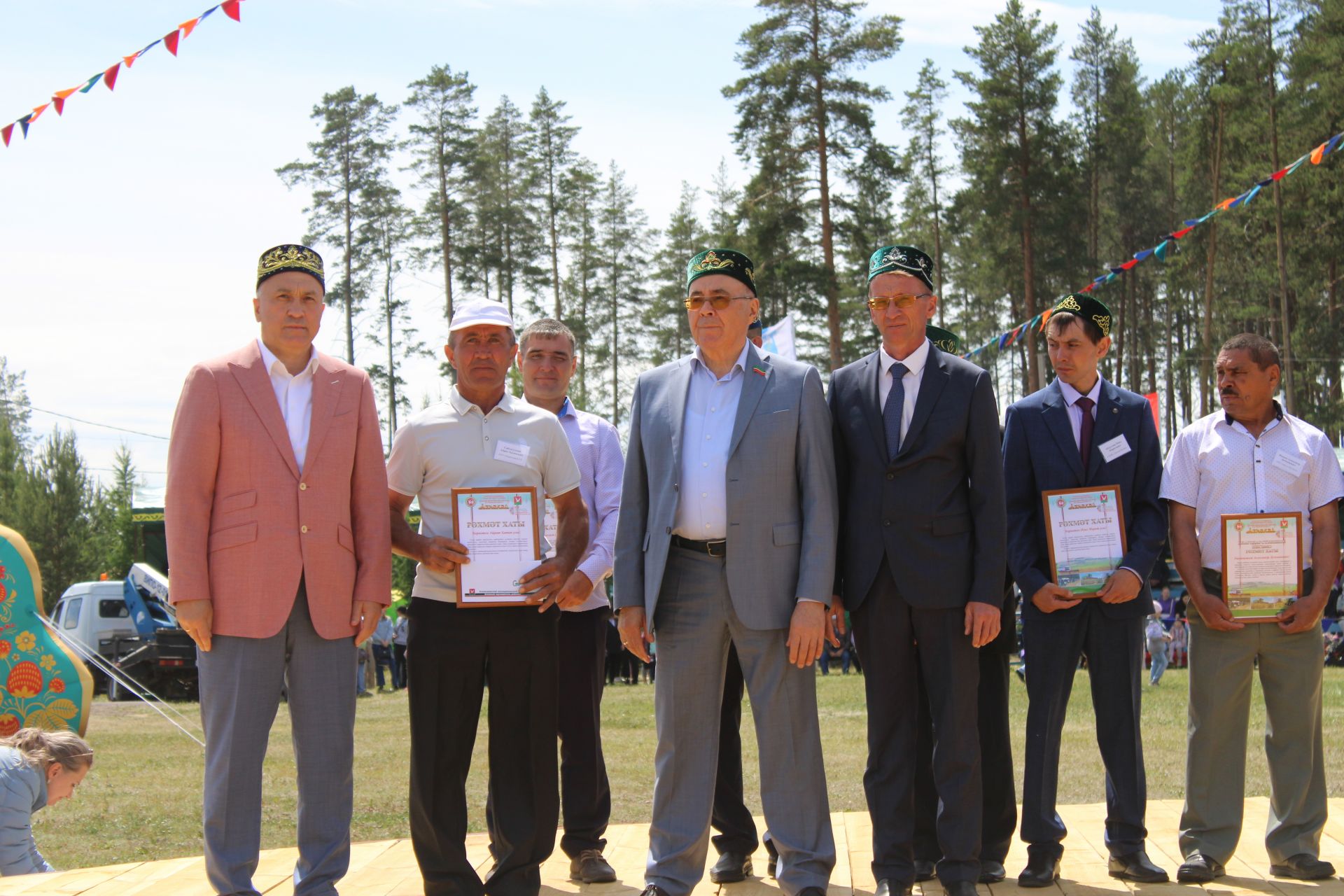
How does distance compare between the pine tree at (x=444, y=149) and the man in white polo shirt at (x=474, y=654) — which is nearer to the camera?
the man in white polo shirt at (x=474, y=654)

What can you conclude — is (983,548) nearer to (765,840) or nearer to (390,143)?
(765,840)

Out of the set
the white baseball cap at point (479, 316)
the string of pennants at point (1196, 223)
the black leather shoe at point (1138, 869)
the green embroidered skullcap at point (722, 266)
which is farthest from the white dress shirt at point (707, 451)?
the string of pennants at point (1196, 223)

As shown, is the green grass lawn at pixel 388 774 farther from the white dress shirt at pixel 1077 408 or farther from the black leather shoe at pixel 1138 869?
the white dress shirt at pixel 1077 408

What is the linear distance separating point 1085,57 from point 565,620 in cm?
3831

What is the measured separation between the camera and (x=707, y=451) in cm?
430

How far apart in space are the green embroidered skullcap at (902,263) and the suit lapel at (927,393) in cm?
29

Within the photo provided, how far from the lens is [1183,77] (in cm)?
3812

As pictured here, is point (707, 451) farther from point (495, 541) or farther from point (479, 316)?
point (479, 316)

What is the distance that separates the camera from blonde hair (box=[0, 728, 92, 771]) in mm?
5379

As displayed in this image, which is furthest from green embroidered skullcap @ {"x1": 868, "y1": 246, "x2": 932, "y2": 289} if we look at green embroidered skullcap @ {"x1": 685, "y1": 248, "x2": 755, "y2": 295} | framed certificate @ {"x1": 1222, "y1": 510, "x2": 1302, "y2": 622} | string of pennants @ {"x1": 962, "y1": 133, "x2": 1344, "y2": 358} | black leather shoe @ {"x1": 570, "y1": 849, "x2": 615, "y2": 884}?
string of pennants @ {"x1": 962, "y1": 133, "x2": 1344, "y2": 358}

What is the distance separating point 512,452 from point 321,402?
2.31 ft

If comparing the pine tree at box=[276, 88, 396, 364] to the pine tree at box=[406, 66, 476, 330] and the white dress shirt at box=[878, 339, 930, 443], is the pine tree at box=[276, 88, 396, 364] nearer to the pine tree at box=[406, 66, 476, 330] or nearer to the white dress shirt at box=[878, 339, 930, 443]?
the pine tree at box=[406, 66, 476, 330]

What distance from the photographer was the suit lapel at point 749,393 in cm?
426

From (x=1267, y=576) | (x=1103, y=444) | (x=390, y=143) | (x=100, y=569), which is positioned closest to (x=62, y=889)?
(x=1103, y=444)
